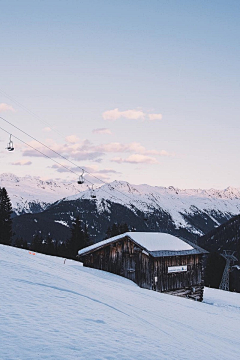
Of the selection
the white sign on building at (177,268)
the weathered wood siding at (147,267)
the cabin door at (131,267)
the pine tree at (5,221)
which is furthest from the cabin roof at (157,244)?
the pine tree at (5,221)

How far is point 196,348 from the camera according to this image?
6496mm

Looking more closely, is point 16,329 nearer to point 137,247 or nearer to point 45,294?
point 45,294

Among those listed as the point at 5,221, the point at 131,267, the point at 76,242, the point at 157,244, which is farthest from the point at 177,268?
the point at 5,221

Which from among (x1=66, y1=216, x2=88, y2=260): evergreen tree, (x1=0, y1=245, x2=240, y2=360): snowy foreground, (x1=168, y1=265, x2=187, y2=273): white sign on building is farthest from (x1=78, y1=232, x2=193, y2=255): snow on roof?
(x1=66, y1=216, x2=88, y2=260): evergreen tree

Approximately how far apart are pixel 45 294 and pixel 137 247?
63.7ft

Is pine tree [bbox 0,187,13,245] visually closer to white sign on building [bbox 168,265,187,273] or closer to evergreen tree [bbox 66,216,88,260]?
evergreen tree [bbox 66,216,88,260]

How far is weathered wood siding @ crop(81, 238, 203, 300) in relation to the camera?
25531mm

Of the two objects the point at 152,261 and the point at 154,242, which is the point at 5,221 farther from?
the point at 152,261

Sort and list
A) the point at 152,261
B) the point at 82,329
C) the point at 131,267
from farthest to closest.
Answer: the point at 131,267 → the point at 152,261 → the point at 82,329

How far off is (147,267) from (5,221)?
35106 mm

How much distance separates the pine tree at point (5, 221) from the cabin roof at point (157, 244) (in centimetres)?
2661

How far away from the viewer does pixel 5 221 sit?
52.7 metres

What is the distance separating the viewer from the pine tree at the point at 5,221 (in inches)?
1988

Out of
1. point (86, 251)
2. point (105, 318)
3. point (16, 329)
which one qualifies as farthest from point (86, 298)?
point (86, 251)
